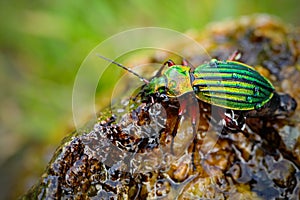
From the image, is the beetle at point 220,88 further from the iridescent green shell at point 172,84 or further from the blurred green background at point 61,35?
the blurred green background at point 61,35

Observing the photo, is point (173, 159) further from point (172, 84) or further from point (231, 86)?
point (231, 86)

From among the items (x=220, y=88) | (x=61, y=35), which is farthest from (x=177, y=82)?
(x=61, y=35)

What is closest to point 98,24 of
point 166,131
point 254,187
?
point 166,131

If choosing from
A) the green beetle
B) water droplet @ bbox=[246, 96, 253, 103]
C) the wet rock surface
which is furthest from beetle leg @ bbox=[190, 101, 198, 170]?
water droplet @ bbox=[246, 96, 253, 103]

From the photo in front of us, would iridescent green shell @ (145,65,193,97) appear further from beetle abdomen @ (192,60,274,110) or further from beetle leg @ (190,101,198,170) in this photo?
beetle leg @ (190,101,198,170)

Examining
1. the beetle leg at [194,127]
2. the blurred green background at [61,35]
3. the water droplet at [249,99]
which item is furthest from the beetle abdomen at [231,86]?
the blurred green background at [61,35]
